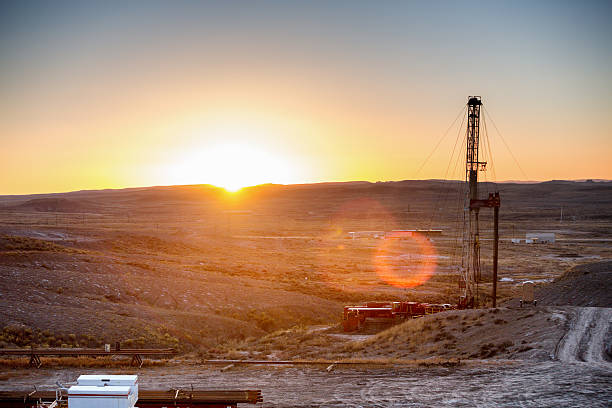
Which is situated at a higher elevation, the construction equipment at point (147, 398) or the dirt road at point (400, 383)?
the construction equipment at point (147, 398)

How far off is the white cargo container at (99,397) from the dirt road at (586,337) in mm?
12591

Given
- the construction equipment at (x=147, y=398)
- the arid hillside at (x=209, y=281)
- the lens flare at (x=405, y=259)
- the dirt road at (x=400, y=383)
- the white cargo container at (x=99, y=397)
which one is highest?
the white cargo container at (x=99, y=397)

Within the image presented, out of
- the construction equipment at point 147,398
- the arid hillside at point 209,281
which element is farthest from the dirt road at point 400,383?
the arid hillside at point 209,281

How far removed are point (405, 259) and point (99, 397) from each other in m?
58.6

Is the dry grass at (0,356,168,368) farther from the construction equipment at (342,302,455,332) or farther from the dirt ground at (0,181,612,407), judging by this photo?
the construction equipment at (342,302,455,332)

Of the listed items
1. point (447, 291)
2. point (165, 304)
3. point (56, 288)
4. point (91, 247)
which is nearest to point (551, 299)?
point (447, 291)

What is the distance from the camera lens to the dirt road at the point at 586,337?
49.8 ft

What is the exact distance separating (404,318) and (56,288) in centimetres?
1884

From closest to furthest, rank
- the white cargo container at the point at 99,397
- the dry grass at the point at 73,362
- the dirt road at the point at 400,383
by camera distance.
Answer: the white cargo container at the point at 99,397
the dirt road at the point at 400,383
the dry grass at the point at 73,362

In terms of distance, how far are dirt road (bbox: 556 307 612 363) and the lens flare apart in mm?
25793

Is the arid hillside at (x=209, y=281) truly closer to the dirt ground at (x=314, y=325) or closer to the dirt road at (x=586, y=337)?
the dirt ground at (x=314, y=325)

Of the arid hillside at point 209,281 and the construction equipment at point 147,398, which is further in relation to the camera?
the arid hillside at point 209,281

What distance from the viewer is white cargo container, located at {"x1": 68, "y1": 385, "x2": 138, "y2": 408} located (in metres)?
7.79

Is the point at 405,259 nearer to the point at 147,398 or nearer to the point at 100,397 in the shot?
the point at 147,398
